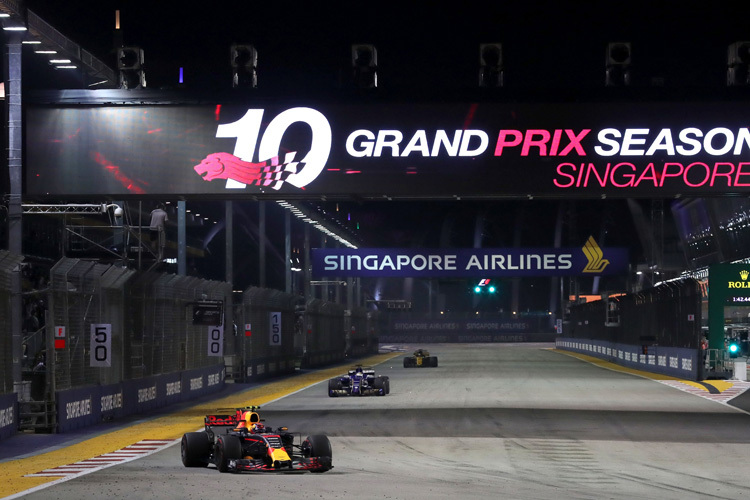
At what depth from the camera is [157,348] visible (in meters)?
28.4

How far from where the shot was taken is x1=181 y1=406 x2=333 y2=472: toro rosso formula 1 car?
14.2 metres

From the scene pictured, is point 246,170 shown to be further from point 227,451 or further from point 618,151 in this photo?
point 227,451

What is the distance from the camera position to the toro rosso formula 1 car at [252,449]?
14.2m

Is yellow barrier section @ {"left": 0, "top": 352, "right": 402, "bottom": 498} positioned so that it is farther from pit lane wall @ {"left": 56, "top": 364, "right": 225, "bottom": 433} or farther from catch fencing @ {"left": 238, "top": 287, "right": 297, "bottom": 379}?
catch fencing @ {"left": 238, "top": 287, "right": 297, "bottom": 379}

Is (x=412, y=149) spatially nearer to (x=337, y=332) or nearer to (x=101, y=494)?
(x=101, y=494)

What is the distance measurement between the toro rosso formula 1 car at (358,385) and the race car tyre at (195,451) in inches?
659

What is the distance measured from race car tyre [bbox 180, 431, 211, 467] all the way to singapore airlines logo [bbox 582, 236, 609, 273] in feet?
161

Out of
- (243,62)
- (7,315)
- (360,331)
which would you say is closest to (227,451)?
(7,315)

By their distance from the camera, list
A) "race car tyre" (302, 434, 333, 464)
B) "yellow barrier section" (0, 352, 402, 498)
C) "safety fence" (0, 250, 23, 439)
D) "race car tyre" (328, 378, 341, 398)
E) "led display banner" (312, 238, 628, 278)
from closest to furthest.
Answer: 1. "yellow barrier section" (0, 352, 402, 498)
2. "race car tyre" (302, 434, 333, 464)
3. "safety fence" (0, 250, 23, 439)
4. "race car tyre" (328, 378, 341, 398)
5. "led display banner" (312, 238, 628, 278)

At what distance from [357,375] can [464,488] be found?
62.9 ft

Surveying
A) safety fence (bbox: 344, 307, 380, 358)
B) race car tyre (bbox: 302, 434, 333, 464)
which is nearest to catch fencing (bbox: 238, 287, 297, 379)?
safety fence (bbox: 344, 307, 380, 358)

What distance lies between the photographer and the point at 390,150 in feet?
84.4

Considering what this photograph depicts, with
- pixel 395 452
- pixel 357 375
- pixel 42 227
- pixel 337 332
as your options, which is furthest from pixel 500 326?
pixel 395 452

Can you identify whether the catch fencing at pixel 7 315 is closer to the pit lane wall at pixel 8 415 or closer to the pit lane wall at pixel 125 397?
the pit lane wall at pixel 8 415
